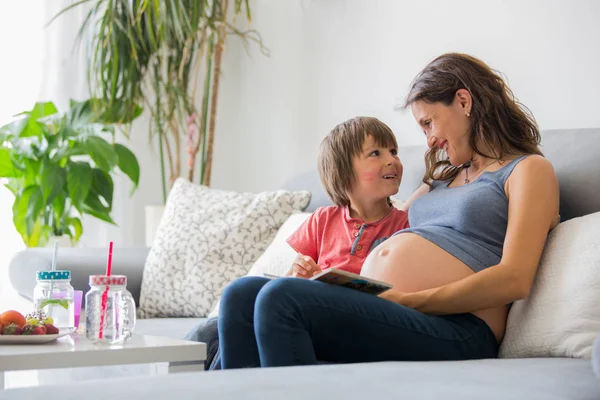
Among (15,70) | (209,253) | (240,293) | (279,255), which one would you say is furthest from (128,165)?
(240,293)

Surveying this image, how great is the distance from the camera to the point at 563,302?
4.57ft

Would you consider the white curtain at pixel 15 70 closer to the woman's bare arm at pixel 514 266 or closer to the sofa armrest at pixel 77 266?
the sofa armrest at pixel 77 266

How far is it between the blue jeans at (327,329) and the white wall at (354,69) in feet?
Answer: 2.90

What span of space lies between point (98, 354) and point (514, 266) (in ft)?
2.36

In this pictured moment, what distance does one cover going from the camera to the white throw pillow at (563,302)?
1.36 meters

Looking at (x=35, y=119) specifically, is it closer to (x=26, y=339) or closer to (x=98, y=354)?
(x=26, y=339)

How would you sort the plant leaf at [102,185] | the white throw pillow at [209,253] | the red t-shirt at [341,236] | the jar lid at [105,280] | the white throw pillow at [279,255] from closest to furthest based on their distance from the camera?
the jar lid at [105,280] → the red t-shirt at [341,236] → the white throw pillow at [279,255] → the white throw pillow at [209,253] → the plant leaf at [102,185]

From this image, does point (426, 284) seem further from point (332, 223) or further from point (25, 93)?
point (25, 93)

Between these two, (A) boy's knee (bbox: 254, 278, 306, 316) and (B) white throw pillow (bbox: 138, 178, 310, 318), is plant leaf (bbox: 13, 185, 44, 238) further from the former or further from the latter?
(A) boy's knee (bbox: 254, 278, 306, 316)

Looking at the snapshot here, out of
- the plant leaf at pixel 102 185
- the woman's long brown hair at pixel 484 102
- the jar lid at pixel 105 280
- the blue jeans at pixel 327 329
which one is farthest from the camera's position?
the plant leaf at pixel 102 185

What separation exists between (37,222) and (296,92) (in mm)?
1155

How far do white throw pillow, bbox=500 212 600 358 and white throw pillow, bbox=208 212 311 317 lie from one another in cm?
74

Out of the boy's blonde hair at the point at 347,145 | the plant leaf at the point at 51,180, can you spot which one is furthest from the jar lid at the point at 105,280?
Answer: the plant leaf at the point at 51,180

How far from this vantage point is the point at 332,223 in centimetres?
193
